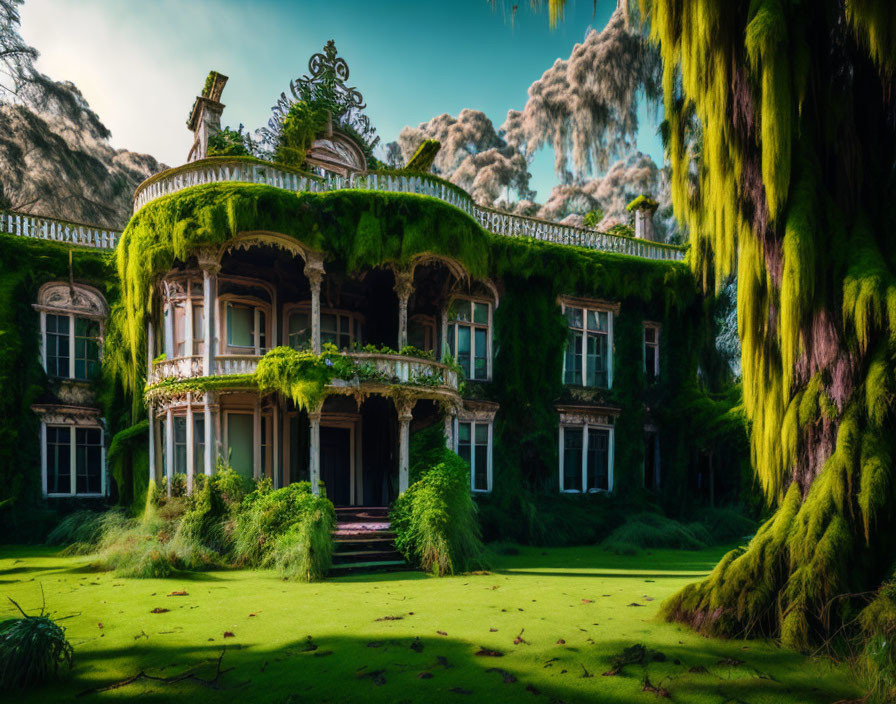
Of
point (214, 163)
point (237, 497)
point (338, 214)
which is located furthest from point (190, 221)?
point (237, 497)

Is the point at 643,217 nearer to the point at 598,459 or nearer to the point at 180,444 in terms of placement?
the point at 598,459

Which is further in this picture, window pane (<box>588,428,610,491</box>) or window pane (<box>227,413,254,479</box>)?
window pane (<box>588,428,610,491</box>)

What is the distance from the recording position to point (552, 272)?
20.4 meters

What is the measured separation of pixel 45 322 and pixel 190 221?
632cm

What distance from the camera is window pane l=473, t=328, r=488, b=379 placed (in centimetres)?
Result: 1986

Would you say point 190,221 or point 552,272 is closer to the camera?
point 190,221

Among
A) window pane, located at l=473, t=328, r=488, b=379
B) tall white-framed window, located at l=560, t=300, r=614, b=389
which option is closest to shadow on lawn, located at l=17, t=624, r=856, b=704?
window pane, located at l=473, t=328, r=488, b=379

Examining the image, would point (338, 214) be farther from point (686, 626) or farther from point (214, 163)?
point (686, 626)

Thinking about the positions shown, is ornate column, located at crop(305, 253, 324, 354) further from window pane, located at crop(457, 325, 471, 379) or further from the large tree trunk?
the large tree trunk

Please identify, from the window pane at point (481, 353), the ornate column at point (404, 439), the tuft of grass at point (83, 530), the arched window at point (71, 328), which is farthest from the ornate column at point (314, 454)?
the arched window at point (71, 328)

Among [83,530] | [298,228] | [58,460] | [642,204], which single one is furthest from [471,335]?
[58,460]

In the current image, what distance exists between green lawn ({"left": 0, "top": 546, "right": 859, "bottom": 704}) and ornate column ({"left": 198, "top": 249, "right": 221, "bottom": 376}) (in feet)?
19.7

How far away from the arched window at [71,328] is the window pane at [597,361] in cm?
1428

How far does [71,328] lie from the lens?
18750mm
